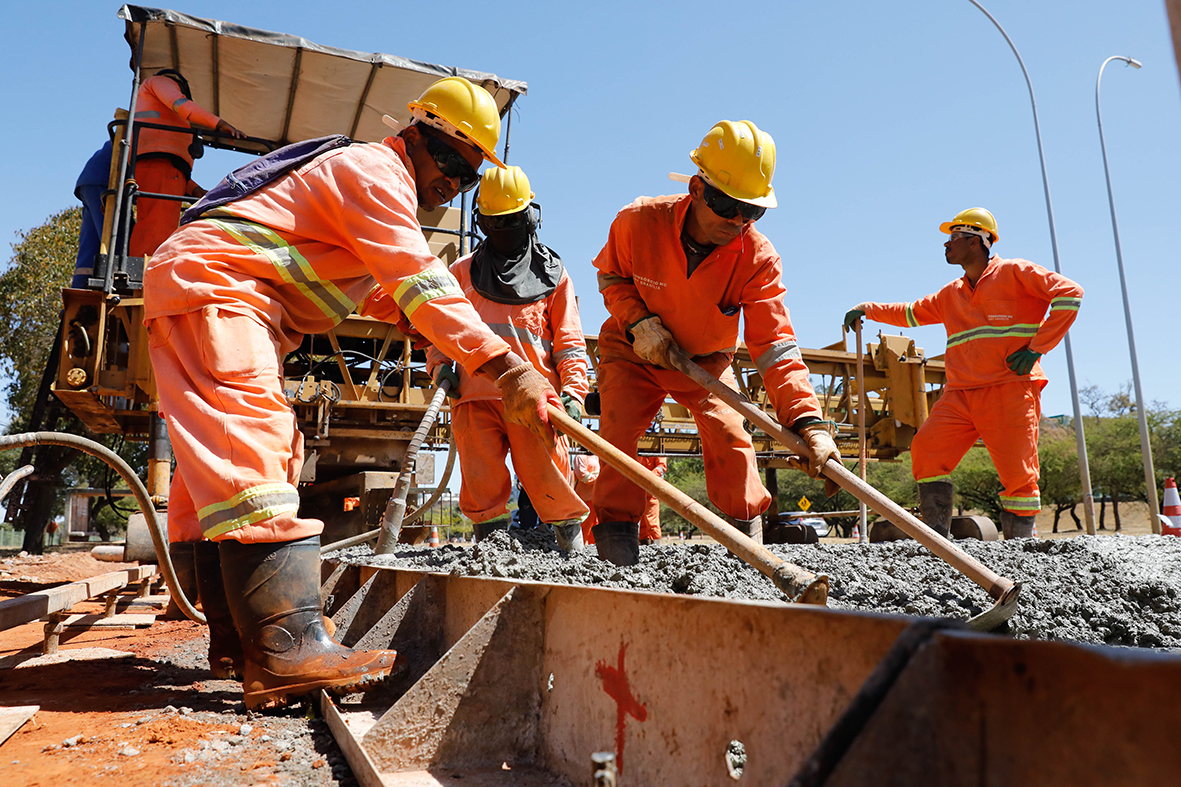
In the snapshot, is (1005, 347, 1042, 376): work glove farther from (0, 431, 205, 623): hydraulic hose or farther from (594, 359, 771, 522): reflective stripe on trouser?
(0, 431, 205, 623): hydraulic hose

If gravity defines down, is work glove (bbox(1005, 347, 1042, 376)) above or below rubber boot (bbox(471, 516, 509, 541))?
above

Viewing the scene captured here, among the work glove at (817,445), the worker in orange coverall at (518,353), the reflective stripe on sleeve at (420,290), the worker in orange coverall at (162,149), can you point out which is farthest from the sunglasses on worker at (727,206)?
the worker in orange coverall at (162,149)

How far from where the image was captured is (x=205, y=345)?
2.32 m

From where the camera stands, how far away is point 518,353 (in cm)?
463

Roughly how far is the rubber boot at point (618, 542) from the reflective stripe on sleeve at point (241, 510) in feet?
5.84

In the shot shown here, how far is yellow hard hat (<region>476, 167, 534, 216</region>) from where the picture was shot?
4652 mm

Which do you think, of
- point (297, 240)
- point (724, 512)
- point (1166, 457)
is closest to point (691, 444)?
point (724, 512)

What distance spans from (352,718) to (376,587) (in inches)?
42.2

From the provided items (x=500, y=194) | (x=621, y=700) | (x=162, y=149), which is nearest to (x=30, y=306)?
(x=162, y=149)

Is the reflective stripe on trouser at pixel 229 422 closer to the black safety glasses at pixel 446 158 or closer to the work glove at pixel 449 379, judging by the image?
the black safety glasses at pixel 446 158

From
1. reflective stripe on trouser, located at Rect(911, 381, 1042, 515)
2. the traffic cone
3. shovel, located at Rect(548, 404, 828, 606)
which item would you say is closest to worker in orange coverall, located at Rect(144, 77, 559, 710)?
shovel, located at Rect(548, 404, 828, 606)

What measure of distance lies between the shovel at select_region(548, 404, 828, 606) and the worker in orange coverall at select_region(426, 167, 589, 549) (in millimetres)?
1547

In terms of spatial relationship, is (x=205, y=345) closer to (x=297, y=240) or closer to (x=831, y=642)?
(x=297, y=240)

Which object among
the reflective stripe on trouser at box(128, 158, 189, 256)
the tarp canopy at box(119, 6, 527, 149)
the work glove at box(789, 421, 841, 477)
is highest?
the tarp canopy at box(119, 6, 527, 149)
